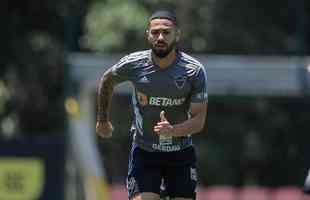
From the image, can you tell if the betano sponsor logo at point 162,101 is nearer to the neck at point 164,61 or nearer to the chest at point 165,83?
the chest at point 165,83

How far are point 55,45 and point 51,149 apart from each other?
6.02 metres

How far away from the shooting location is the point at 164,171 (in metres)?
8.69

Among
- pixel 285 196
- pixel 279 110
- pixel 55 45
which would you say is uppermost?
pixel 55 45

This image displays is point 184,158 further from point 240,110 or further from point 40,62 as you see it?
point 40,62

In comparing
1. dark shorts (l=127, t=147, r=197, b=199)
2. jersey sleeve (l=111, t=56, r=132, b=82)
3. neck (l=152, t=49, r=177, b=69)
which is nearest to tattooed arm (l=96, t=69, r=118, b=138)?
jersey sleeve (l=111, t=56, r=132, b=82)

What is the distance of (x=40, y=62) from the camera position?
74.1 ft

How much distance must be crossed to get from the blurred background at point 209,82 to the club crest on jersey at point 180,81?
28.9 feet

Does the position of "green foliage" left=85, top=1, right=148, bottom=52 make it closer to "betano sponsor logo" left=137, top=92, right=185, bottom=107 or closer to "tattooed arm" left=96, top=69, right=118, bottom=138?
"tattooed arm" left=96, top=69, right=118, bottom=138

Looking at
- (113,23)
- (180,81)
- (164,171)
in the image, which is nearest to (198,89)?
(180,81)

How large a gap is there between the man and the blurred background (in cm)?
850

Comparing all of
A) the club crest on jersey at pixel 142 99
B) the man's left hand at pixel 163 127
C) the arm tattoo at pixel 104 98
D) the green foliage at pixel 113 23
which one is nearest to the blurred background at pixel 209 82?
the green foliage at pixel 113 23

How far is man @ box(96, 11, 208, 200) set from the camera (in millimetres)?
8312

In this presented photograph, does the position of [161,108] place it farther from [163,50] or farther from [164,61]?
[163,50]

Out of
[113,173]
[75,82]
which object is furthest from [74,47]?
[113,173]
